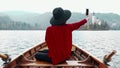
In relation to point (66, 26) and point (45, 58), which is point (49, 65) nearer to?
point (45, 58)

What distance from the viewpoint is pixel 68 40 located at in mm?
9133

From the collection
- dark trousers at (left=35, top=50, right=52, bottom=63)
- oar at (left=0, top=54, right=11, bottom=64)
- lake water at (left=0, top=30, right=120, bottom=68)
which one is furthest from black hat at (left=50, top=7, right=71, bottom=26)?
lake water at (left=0, top=30, right=120, bottom=68)

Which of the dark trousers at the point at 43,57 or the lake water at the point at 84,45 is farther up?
the dark trousers at the point at 43,57

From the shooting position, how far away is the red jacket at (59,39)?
9016 mm

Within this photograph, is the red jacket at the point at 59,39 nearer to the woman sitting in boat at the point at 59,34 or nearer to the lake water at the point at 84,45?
the woman sitting in boat at the point at 59,34

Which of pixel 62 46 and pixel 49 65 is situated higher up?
pixel 62 46

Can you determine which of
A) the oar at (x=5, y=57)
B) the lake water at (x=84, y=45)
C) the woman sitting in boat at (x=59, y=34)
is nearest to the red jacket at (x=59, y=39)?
the woman sitting in boat at (x=59, y=34)

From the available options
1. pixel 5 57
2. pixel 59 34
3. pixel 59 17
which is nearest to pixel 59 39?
pixel 59 34

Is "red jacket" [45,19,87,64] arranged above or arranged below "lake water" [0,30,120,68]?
above

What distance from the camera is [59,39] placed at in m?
9.04

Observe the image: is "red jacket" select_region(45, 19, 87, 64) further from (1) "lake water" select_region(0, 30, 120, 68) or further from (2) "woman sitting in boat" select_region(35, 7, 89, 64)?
(1) "lake water" select_region(0, 30, 120, 68)

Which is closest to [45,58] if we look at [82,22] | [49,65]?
[49,65]

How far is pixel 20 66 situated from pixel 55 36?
1.65m

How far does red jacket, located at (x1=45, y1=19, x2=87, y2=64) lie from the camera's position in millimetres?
9016
